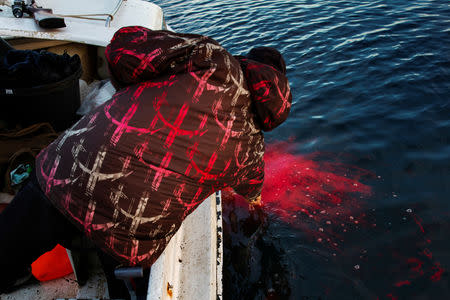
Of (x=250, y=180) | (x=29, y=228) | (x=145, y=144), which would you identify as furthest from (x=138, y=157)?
(x=250, y=180)

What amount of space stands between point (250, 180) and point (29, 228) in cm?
144

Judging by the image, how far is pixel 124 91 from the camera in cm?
172

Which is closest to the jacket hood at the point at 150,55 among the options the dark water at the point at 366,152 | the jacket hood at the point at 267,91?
the jacket hood at the point at 267,91

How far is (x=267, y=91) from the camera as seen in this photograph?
6.16 ft

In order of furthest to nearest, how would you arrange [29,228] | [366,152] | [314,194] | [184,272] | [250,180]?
[366,152] → [314,194] → [250,180] → [184,272] → [29,228]

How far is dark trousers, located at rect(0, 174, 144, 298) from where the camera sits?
1.73 meters

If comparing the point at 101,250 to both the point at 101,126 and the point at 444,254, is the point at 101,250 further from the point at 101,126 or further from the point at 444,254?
the point at 444,254

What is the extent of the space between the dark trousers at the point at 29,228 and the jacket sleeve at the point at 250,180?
1.07 metres

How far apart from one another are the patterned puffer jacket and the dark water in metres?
1.73

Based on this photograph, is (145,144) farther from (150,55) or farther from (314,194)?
(314,194)

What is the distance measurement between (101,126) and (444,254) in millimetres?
3050

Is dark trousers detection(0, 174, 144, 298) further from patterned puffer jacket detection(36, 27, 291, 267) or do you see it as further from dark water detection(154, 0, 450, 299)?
dark water detection(154, 0, 450, 299)

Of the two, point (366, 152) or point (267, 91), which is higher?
point (267, 91)

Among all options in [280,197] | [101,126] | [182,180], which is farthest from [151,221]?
[280,197]
